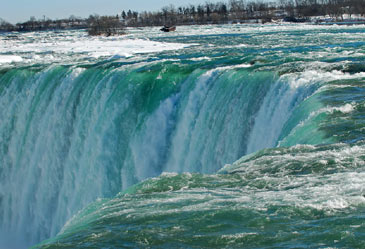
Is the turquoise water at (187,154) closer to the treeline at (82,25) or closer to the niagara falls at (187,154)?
the niagara falls at (187,154)

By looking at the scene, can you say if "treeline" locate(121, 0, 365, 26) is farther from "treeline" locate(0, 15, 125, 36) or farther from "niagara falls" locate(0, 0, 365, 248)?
"niagara falls" locate(0, 0, 365, 248)

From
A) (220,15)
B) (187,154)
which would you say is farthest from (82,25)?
(187,154)

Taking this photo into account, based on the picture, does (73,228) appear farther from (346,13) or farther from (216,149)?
(346,13)

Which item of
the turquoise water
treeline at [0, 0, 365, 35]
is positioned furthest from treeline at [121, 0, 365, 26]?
the turquoise water

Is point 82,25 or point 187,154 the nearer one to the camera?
point 187,154

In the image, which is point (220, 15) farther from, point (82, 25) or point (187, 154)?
point (187, 154)

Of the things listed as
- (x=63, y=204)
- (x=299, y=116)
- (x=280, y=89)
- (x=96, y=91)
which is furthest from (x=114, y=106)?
(x=299, y=116)

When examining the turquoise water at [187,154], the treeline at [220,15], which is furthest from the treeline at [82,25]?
the turquoise water at [187,154]
